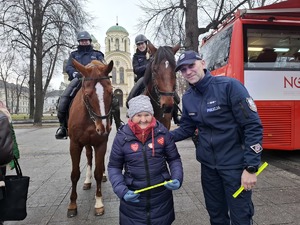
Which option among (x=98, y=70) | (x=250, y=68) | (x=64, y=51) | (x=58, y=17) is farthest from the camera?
(x=64, y=51)

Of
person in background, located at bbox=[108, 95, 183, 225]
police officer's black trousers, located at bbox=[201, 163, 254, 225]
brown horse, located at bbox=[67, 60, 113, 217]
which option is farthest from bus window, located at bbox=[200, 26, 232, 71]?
person in background, located at bbox=[108, 95, 183, 225]

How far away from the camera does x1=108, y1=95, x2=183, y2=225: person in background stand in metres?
2.61

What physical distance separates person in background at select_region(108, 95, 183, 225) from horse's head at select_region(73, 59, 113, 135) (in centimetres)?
105

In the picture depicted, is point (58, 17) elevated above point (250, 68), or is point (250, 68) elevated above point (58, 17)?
point (58, 17)

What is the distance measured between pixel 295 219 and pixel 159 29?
12.8 m

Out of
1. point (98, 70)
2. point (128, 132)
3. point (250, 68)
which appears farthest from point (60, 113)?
point (250, 68)

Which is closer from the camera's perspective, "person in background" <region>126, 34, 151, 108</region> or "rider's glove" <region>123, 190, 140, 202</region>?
"rider's glove" <region>123, 190, 140, 202</region>

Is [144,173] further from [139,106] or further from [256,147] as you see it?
[256,147]

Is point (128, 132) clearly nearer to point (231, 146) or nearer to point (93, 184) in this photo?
point (231, 146)

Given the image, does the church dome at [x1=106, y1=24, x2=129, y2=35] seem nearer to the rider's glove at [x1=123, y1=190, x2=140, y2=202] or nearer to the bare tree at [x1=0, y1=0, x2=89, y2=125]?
the bare tree at [x1=0, y1=0, x2=89, y2=125]

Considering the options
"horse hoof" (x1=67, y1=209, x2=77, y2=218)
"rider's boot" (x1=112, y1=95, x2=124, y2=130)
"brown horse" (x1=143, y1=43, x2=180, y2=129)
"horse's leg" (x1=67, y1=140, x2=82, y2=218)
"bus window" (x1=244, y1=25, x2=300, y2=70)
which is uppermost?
"bus window" (x1=244, y1=25, x2=300, y2=70)

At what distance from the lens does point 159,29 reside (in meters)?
14.8

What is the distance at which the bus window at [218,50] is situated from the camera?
7568mm

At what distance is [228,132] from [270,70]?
17.6 ft
